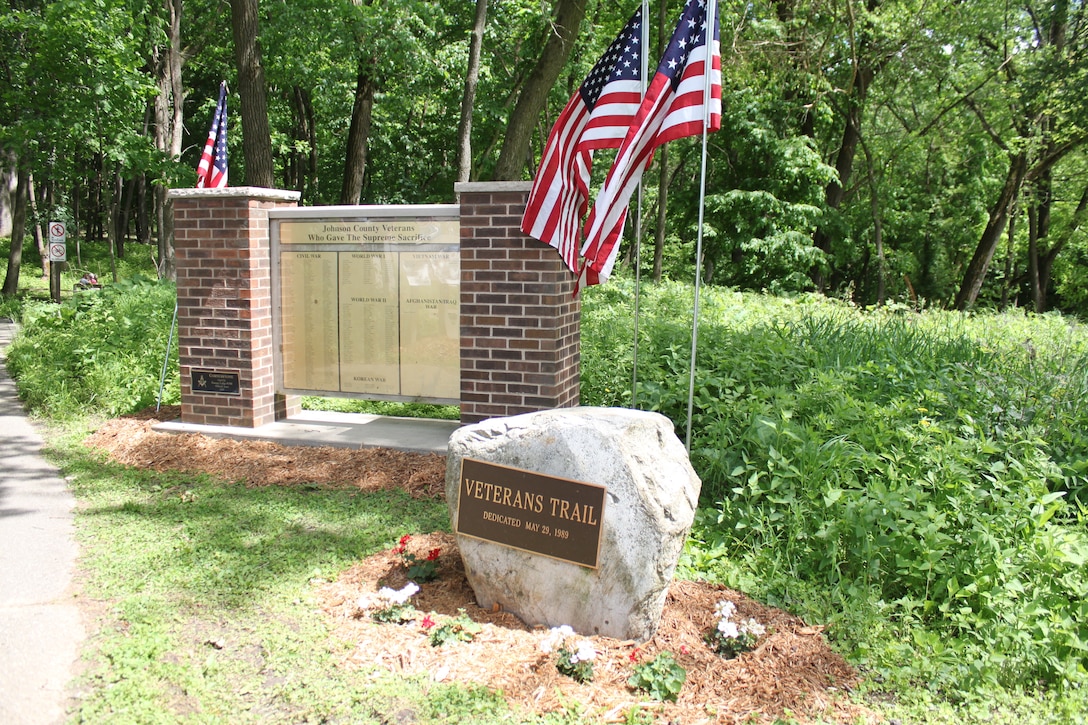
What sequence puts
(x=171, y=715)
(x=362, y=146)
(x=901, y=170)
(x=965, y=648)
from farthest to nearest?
1. (x=901, y=170)
2. (x=362, y=146)
3. (x=965, y=648)
4. (x=171, y=715)

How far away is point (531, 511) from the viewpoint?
148 inches

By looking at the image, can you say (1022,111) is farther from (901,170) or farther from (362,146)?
(362,146)

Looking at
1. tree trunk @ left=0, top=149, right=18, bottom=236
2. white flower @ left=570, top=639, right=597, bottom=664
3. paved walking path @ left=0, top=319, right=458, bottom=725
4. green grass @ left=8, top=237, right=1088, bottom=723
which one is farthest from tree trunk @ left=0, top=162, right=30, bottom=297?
white flower @ left=570, top=639, right=597, bottom=664

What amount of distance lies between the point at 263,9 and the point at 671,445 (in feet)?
44.5

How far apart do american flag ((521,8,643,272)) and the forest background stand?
283 inches

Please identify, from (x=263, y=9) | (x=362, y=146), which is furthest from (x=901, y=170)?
(x=263, y=9)

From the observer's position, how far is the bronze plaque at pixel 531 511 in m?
3.62

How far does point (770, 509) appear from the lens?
4.84m

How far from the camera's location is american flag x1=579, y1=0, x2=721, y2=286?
480cm

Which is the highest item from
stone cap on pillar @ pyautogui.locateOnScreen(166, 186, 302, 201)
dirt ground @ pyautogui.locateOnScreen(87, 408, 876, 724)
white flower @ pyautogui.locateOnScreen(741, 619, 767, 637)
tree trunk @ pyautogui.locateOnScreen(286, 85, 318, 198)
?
tree trunk @ pyautogui.locateOnScreen(286, 85, 318, 198)

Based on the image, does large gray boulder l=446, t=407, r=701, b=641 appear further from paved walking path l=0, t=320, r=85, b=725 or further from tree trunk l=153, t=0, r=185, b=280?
tree trunk l=153, t=0, r=185, b=280

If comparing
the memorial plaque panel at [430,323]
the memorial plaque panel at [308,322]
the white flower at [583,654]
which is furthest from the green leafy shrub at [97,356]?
the white flower at [583,654]

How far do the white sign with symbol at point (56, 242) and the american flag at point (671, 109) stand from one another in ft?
55.8

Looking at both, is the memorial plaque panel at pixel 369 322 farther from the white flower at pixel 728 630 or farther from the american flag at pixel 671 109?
the white flower at pixel 728 630
